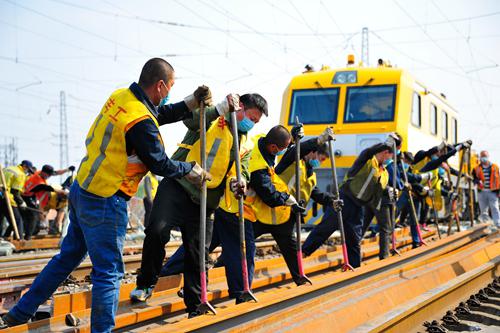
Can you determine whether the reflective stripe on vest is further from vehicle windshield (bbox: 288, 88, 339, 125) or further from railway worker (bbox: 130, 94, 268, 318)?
vehicle windshield (bbox: 288, 88, 339, 125)

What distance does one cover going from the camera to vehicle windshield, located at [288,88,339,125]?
48.5 feet

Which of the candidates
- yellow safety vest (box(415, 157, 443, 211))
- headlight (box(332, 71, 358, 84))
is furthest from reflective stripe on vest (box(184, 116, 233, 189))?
headlight (box(332, 71, 358, 84))

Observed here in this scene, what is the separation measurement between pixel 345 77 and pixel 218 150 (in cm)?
993

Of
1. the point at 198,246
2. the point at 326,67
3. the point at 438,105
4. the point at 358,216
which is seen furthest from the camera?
the point at 438,105

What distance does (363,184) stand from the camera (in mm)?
8547

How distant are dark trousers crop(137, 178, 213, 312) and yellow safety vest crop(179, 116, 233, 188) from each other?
0.84ft

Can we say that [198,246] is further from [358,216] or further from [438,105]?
[438,105]

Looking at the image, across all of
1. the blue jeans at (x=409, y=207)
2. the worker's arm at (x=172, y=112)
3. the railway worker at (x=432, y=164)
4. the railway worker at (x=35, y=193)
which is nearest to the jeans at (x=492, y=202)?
the railway worker at (x=432, y=164)

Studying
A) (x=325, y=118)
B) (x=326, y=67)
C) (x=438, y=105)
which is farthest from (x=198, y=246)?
(x=438, y=105)

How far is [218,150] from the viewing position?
5246mm

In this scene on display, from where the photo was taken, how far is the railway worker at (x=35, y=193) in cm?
1438

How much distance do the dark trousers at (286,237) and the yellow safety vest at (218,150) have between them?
1367mm

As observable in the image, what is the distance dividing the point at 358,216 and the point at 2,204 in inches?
293

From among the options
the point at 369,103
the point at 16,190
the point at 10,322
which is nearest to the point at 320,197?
the point at 10,322
